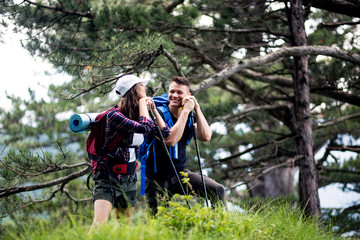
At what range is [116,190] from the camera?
278cm

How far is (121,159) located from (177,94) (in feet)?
2.74

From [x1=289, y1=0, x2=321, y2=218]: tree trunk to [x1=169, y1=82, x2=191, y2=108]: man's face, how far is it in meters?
2.92

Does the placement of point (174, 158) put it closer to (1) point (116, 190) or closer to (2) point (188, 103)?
(2) point (188, 103)

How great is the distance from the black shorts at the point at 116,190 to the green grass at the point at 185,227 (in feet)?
0.41

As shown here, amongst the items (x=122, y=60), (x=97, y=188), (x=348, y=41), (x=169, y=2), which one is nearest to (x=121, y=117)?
(x=97, y=188)

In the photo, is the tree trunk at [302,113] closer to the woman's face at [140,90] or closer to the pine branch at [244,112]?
the pine branch at [244,112]

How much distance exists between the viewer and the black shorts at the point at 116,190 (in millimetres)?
2738

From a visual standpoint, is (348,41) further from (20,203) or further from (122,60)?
(20,203)

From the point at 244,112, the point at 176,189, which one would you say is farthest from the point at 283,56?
the point at 176,189

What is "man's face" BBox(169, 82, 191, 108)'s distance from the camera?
3352 mm

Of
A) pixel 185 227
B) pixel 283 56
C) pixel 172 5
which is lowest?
pixel 185 227

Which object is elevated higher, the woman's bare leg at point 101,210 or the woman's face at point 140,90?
the woman's face at point 140,90

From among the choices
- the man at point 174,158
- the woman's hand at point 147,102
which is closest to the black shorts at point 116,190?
the man at point 174,158

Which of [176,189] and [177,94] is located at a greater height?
[177,94]
